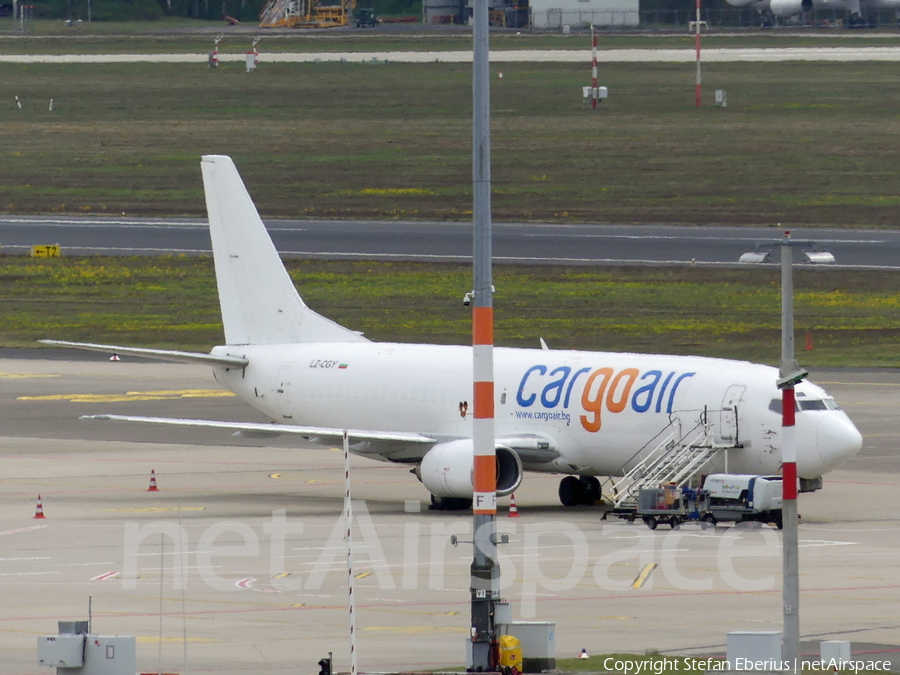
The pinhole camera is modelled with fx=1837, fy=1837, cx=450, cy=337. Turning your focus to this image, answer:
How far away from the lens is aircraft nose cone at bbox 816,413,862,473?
1593 inches

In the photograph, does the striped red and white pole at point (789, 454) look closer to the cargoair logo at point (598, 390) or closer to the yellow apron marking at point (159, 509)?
the cargoair logo at point (598, 390)

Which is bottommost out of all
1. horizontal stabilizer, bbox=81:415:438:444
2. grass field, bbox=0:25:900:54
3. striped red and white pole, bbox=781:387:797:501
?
horizontal stabilizer, bbox=81:415:438:444

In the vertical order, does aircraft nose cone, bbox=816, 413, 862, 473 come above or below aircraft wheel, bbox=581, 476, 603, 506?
above

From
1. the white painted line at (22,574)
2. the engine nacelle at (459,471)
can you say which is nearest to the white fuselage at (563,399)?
the engine nacelle at (459,471)

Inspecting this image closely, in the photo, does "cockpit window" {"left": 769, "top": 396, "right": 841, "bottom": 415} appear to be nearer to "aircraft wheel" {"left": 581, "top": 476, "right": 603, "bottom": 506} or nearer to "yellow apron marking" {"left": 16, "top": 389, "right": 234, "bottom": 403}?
"aircraft wheel" {"left": 581, "top": 476, "right": 603, "bottom": 506}

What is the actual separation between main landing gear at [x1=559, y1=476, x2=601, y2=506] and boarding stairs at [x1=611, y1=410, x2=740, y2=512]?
233 centimetres

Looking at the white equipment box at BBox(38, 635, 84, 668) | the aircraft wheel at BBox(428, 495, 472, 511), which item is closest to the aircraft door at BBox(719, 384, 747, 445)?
the aircraft wheel at BBox(428, 495, 472, 511)

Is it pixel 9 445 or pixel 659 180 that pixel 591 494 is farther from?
pixel 659 180

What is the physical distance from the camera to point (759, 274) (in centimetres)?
8806

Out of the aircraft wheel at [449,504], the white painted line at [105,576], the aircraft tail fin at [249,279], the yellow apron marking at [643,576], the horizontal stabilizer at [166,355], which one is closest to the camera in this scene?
the yellow apron marking at [643,576]

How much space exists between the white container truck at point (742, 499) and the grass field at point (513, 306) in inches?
1193

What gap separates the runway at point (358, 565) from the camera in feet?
89.9

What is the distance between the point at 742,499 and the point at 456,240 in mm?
59283

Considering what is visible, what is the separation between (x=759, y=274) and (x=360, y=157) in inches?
1476
